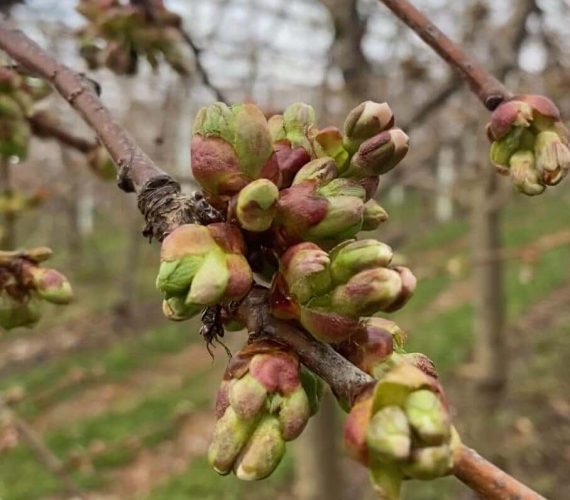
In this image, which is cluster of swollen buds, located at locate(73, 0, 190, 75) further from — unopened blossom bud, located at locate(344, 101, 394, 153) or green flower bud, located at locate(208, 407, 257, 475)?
green flower bud, located at locate(208, 407, 257, 475)

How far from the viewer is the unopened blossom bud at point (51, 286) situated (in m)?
1.11

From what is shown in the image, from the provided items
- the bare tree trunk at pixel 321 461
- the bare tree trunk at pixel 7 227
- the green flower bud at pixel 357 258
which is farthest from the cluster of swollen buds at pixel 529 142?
the bare tree trunk at pixel 321 461

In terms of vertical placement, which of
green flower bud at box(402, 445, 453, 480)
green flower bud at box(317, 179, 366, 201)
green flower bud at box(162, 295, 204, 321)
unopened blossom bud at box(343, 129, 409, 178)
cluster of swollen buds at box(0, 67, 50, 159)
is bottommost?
cluster of swollen buds at box(0, 67, 50, 159)

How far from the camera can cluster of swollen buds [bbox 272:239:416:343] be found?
734 mm

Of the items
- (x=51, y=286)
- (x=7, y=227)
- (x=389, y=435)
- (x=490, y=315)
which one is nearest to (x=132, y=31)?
(x=7, y=227)

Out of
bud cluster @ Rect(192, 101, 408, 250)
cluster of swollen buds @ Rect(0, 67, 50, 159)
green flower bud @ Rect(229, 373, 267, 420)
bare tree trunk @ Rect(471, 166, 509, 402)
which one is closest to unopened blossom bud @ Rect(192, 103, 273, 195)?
bud cluster @ Rect(192, 101, 408, 250)

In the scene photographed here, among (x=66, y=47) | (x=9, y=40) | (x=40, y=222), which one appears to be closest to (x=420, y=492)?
(x=66, y=47)

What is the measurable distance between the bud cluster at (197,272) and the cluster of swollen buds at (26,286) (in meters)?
0.38

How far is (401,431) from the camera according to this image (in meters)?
0.63

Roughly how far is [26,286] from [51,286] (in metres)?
0.05

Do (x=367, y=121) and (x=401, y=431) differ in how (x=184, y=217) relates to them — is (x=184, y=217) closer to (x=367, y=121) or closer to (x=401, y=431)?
(x=367, y=121)

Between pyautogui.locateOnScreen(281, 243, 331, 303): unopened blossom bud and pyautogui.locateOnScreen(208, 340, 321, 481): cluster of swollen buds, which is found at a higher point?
pyautogui.locateOnScreen(281, 243, 331, 303): unopened blossom bud

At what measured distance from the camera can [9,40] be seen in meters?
1.19

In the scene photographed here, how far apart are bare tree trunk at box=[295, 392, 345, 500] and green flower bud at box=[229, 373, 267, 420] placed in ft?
9.94
